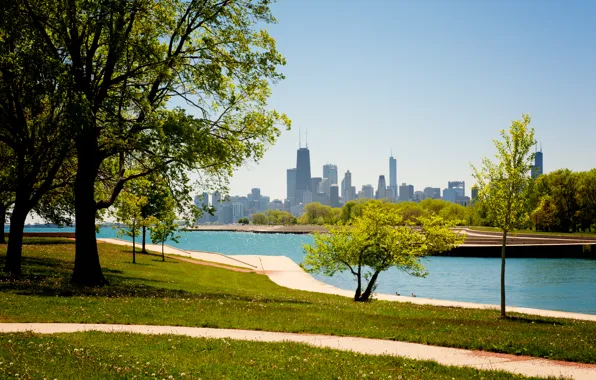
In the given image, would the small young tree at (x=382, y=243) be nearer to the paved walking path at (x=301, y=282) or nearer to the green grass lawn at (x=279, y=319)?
the paved walking path at (x=301, y=282)

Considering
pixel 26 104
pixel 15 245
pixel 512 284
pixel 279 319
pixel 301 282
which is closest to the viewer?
pixel 279 319

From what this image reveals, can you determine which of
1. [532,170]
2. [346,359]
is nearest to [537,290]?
[532,170]

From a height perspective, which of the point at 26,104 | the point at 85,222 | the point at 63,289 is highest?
the point at 26,104

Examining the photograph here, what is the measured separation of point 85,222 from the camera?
76.2 ft

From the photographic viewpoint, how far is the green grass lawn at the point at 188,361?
31.1 ft

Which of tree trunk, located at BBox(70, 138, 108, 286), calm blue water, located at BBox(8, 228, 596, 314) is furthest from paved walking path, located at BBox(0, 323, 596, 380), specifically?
calm blue water, located at BBox(8, 228, 596, 314)

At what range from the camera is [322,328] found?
15.2 m

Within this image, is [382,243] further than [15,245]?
Yes

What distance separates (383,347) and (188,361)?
197 inches

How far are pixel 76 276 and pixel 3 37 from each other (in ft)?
35.4

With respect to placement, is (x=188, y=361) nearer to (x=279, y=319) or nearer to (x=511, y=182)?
(x=279, y=319)

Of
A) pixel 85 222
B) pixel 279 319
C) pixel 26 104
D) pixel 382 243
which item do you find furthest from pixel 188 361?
pixel 382 243

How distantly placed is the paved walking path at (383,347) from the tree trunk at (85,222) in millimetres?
9035

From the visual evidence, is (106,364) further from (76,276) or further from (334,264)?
(334,264)
